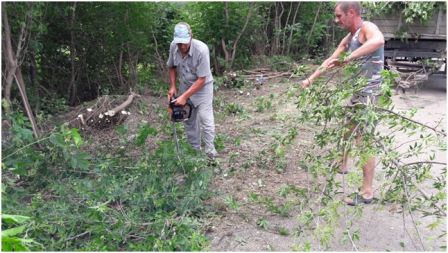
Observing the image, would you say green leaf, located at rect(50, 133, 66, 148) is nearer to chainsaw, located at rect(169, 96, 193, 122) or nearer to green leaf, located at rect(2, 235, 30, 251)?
chainsaw, located at rect(169, 96, 193, 122)

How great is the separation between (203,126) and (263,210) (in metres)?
1.20

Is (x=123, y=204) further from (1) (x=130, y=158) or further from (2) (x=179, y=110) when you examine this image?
(2) (x=179, y=110)

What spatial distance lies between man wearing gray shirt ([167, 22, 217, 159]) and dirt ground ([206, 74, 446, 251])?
35cm

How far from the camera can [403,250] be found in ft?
10.0

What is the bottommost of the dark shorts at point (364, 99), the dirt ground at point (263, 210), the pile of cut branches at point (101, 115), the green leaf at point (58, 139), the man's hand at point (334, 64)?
the dirt ground at point (263, 210)

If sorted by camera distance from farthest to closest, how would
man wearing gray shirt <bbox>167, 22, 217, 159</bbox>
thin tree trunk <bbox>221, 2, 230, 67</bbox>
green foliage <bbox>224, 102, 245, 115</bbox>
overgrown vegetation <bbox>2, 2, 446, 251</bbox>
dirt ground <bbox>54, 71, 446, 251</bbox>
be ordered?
thin tree trunk <bbox>221, 2, 230, 67</bbox> < green foliage <bbox>224, 102, 245, 115</bbox> < man wearing gray shirt <bbox>167, 22, 217, 159</bbox> < dirt ground <bbox>54, 71, 446, 251</bbox> < overgrown vegetation <bbox>2, 2, 446, 251</bbox>

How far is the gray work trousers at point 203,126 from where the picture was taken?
4414 millimetres

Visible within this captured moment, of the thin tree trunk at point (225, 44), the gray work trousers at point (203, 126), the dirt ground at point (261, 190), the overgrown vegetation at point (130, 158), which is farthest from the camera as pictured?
the thin tree trunk at point (225, 44)

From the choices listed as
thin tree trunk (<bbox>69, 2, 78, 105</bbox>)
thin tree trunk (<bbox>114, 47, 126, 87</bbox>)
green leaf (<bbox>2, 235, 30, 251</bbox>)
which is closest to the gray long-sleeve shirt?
thin tree trunk (<bbox>69, 2, 78, 105</bbox>)

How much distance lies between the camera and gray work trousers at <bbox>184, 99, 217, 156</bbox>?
4414 mm

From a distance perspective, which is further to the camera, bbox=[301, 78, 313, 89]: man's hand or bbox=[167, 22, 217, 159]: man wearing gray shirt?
bbox=[167, 22, 217, 159]: man wearing gray shirt

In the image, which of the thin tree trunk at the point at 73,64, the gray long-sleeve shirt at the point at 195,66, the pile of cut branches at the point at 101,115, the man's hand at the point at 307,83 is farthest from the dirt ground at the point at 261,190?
the thin tree trunk at the point at 73,64

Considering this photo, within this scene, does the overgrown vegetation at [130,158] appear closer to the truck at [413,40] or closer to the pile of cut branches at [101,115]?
the pile of cut branches at [101,115]

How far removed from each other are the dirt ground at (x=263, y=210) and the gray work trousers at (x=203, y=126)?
208mm
